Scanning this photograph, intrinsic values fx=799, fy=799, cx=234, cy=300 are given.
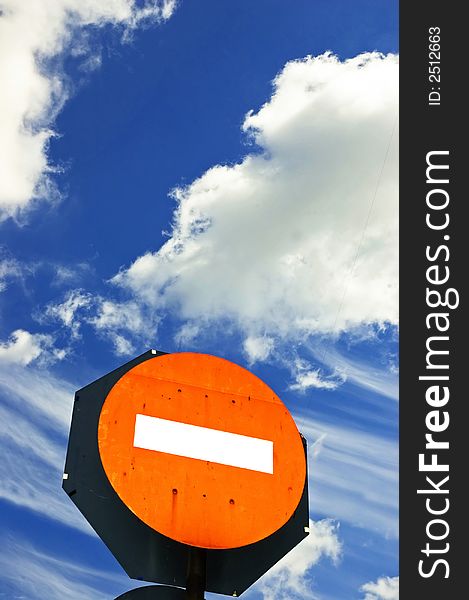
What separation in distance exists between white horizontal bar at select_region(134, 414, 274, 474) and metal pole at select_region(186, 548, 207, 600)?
1.00 meters

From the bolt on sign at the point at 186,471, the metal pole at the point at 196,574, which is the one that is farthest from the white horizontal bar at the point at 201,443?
the metal pole at the point at 196,574

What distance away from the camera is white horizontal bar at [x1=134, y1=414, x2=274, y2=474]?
8.78 metres

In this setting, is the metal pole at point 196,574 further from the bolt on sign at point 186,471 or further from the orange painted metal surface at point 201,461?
the orange painted metal surface at point 201,461

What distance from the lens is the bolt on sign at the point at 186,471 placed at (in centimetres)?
843

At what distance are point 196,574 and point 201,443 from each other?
4.55ft

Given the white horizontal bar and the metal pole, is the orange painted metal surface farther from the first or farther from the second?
the metal pole

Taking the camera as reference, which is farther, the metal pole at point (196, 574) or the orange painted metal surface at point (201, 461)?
the orange painted metal surface at point (201, 461)

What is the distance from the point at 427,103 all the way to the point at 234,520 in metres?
6.59

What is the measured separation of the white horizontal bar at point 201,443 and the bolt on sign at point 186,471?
0.5 inches

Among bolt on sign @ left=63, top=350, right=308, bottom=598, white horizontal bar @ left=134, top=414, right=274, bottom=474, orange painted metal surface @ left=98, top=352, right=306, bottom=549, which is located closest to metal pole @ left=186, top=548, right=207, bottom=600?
bolt on sign @ left=63, top=350, right=308, bottom=598

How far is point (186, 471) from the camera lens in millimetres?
8648

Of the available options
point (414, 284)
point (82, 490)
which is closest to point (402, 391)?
point (414, 284)

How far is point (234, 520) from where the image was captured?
8.63 metres

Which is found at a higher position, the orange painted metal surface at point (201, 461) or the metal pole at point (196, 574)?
the orange painted metal surface at point (201, 461)
